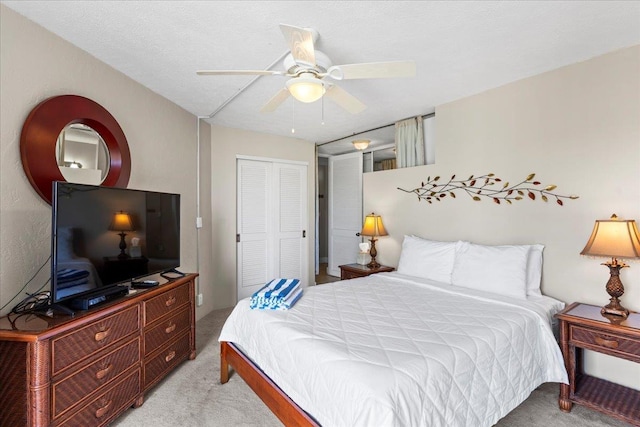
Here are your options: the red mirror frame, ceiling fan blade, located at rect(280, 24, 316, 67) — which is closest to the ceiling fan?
ceiling fan blade, located at rect(280, 24, 316, 67)

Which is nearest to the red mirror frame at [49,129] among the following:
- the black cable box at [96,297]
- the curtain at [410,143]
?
the black cable box at [96,297]

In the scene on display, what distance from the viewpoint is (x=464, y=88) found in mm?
2863

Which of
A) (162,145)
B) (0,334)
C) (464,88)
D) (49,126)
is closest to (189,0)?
(49,126)

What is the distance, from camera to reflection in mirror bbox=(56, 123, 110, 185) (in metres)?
2.02

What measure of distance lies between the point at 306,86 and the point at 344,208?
350cm

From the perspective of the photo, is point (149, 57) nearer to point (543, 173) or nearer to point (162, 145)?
point (162, 145)

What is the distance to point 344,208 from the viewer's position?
5324 millimetres

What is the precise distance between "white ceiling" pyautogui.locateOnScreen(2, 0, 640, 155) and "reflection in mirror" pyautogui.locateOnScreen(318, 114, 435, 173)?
1204 mm

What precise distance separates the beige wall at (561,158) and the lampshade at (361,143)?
1.52m

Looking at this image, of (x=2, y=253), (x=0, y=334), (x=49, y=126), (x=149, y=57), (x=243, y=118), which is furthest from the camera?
(x=243, y=118)

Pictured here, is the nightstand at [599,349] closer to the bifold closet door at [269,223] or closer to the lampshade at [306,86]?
the lampshade at [306,86]

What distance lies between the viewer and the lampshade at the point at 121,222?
6.49 feet

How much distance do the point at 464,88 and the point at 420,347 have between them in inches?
95.6

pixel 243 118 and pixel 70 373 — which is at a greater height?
pixel 243 118
